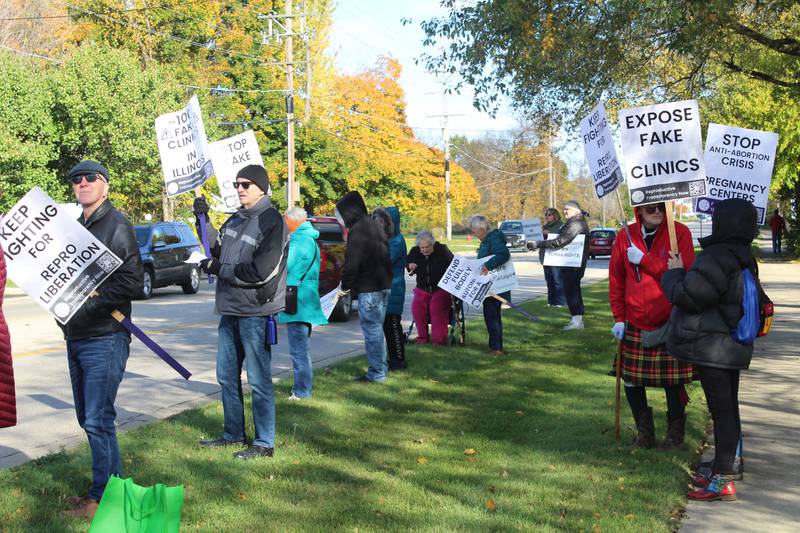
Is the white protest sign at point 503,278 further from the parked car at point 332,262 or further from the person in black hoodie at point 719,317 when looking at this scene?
the person in black hoodie at point 719,317

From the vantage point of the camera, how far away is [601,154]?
8.69 metres

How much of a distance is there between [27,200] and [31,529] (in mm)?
1840

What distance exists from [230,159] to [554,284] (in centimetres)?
1010

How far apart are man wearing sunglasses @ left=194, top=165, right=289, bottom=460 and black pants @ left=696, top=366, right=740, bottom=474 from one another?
297 cm

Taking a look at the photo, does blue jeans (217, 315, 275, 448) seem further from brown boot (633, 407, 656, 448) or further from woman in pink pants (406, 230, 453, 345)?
woman in pink pants (406, 230, 453, 345)

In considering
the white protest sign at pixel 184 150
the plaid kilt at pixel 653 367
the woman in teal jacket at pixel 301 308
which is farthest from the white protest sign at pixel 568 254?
the plaid kilt at pixel 653 367

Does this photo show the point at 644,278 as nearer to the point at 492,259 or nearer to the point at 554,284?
the point at 492,259

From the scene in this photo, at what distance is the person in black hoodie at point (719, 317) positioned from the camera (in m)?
5.87

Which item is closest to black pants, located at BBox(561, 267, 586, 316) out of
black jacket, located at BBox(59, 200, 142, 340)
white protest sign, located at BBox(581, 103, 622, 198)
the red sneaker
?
white protest sign, located at BBox(581, 103, 622, 198)

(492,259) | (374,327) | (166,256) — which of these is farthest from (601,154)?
(166,256)

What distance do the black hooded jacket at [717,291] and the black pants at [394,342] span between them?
5390mm

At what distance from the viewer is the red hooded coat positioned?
6742 millimetres

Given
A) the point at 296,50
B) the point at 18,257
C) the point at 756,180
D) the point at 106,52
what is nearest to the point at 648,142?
the point at 756,180

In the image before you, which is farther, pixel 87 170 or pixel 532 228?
pixel 532 228
